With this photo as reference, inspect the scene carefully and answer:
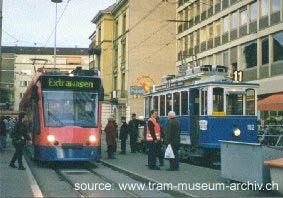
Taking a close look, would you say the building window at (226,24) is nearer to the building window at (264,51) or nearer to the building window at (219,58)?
the building window at (219,58)

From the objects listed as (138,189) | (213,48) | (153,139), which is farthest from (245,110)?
(213,48)

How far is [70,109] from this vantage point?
710 inches

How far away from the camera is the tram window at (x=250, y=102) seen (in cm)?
1977

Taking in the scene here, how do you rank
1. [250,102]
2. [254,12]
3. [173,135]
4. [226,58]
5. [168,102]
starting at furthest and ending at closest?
[226,58]
[254,12]
[168,102]
[250,102]
[173,135]

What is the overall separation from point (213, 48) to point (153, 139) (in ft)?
118

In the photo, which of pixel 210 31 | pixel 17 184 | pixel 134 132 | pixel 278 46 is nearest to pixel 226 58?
pixel 210 31

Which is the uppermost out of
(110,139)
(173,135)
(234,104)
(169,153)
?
(234,104)

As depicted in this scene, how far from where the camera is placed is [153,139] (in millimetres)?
16547

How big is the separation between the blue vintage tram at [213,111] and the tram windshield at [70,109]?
393 cm

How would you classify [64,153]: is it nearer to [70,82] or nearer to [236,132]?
[70,82]

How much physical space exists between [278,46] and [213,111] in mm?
21485

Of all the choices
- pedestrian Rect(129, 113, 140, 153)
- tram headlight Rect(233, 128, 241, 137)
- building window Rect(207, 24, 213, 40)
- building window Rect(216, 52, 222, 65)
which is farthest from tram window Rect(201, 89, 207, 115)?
building window Rect(207, 24, 213, 40)

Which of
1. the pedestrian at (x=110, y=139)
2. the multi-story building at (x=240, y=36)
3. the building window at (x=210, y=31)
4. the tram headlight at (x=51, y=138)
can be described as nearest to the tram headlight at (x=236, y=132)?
the pedestrian at (x=110, y=139)

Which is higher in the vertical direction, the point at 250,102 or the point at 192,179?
the point at 250,102
